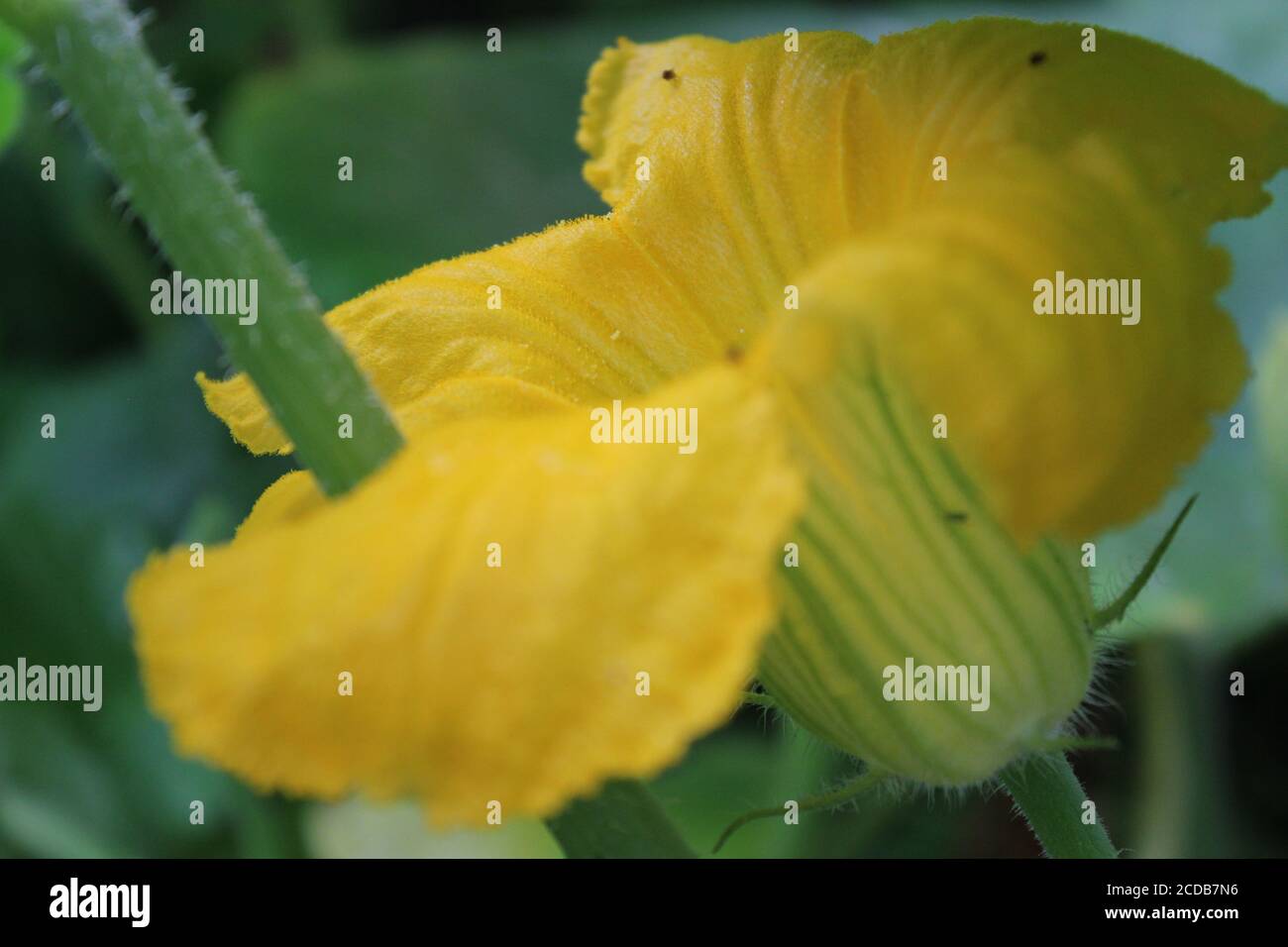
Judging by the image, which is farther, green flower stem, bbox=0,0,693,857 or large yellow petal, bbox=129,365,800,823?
green flower stem, bbox=0,0,693,857

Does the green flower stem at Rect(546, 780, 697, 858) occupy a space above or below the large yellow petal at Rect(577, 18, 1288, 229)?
below

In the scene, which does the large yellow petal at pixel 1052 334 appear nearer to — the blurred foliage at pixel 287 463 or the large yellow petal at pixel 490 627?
the large yellow petal at pixel 490 627

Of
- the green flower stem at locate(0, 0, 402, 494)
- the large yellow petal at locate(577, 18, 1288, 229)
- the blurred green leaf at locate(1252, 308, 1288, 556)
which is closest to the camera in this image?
the green flower stem at locate(0, 0, 402, 494)

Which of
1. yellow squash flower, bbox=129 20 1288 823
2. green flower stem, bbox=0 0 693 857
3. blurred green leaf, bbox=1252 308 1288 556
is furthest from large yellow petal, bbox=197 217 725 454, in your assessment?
blurred green leaf, bbox=1252 308 1288 556

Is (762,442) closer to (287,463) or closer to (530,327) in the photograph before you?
(530,327)

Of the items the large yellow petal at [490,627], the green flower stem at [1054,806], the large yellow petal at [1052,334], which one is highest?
the large yellow petal at [1052,334]

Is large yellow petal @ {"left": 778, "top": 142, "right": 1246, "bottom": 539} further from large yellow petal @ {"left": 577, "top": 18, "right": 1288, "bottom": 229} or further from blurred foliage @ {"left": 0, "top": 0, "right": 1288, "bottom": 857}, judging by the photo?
blurred foliage @ {"left": 0, "top": 0, "right": 1288, "bottom": 857}

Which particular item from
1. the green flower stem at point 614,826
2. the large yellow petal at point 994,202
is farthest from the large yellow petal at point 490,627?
the green flower stem at point 614,826
